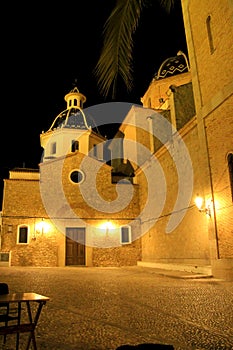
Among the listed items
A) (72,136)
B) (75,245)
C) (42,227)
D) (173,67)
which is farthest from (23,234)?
(173,67)

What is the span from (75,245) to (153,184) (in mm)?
6048

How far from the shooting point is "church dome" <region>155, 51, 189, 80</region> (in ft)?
75.4

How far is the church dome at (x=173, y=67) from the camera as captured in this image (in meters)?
23.0

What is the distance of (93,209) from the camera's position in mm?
19156

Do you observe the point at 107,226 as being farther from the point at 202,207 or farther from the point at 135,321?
the point at 135,321

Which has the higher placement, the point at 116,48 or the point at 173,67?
the point at 173,67

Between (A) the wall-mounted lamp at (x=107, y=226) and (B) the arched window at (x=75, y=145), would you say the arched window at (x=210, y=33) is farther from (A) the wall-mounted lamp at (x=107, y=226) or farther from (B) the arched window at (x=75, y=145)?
(B) the arched window at (x=75, y=145)

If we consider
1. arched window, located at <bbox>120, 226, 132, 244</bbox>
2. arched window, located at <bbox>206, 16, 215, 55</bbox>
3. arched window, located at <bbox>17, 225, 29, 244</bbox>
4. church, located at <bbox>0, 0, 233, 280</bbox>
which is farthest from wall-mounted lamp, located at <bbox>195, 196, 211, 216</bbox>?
arched window, located at <bbox>17, 225, 29, 244</bbox>

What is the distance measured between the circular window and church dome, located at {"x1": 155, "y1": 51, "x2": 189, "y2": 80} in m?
9.46

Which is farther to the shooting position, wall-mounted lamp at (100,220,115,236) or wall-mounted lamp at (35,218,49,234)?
wall-mounted lamp at (100,220,115,236)

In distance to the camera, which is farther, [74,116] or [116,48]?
[74,116]

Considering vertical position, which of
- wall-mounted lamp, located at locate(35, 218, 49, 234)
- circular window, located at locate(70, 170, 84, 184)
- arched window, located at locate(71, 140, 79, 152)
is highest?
arched window, located at locate(71, 140, 79, 152)

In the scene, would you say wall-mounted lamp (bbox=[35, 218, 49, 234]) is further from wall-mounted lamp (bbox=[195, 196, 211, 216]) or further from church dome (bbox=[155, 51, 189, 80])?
church dome (bbox=[155, 51, 189, 80])

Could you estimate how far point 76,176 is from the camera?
1995cm
